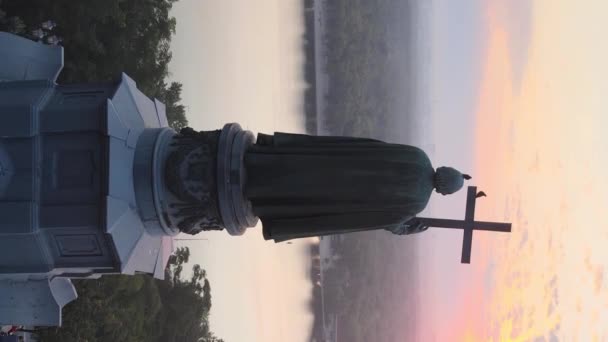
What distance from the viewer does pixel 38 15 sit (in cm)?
1789

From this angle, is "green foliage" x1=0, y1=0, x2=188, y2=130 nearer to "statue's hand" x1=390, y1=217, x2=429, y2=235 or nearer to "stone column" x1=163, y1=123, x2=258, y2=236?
"stone column" x1=163, y1=123, x2=258, y2=236

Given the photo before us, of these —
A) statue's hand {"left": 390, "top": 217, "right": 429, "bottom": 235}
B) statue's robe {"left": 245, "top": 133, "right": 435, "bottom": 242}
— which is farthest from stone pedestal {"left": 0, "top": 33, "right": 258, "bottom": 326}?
statue's hand {"left": 390, "top": 217, "right": 429, "bottom": 235}

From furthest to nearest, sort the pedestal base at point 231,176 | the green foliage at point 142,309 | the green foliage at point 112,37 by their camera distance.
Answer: the green foliage at point 112,37 → the green foliage at point 142,309 → the pedestal base at point 231,176

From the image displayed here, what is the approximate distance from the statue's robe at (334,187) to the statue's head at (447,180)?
83 mm

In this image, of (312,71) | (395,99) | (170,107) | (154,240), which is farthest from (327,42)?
(154,240)

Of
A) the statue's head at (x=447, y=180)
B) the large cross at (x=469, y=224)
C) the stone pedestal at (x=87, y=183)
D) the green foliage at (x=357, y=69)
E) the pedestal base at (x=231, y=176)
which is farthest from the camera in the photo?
the green foliage at (x=357, y=69)

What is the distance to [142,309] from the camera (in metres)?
23.4

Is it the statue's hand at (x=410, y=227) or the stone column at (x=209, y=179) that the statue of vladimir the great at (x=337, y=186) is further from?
the statue's hand at (x=410, y=227)

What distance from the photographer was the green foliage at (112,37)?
1814 centimetres

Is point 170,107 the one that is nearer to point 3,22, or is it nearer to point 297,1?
point 3,22

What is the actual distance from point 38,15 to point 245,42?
12885 mm

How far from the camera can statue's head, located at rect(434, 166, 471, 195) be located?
22.0 feet

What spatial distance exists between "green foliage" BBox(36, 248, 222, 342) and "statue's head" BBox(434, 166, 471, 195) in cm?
1390

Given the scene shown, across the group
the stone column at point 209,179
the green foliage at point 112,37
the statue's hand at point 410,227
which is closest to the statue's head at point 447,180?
the statue's hand at point 410,227
